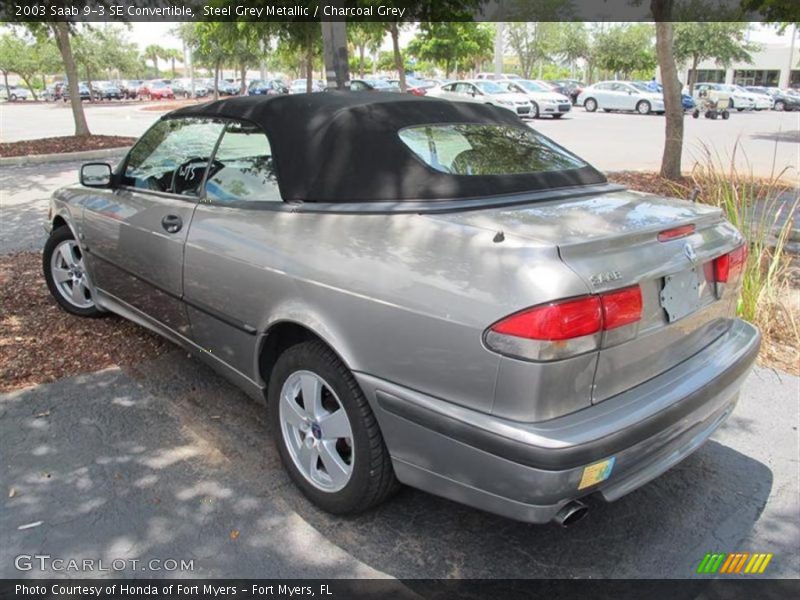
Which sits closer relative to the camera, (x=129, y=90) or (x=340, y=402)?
(x=340, y=402)

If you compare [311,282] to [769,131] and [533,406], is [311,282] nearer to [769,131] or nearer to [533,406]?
[533,406]

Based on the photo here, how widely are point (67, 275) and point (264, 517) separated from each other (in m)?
2.96

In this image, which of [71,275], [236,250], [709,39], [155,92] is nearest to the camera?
[236,250]

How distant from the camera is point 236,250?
2.98 meters

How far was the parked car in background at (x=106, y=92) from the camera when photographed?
51094 millimetres

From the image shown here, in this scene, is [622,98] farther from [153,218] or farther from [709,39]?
[153,218]

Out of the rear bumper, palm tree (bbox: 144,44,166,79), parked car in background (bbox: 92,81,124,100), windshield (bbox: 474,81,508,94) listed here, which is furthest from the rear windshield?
palm tree (bbox: 144,44,166,79)

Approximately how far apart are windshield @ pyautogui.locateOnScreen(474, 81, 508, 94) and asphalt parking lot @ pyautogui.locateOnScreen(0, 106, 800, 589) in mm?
24145

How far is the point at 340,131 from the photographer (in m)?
2.93

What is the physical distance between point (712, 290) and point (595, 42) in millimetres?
53094

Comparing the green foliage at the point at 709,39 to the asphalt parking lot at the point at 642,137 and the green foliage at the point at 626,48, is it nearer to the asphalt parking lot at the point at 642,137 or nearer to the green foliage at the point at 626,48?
the asphalt parking lot at the point at 642,137

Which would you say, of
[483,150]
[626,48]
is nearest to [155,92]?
[626,48]

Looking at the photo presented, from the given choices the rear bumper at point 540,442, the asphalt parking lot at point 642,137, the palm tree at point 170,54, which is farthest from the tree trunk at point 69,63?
the palm tree at point 170,54

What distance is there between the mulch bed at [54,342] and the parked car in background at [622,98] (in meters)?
29.2
